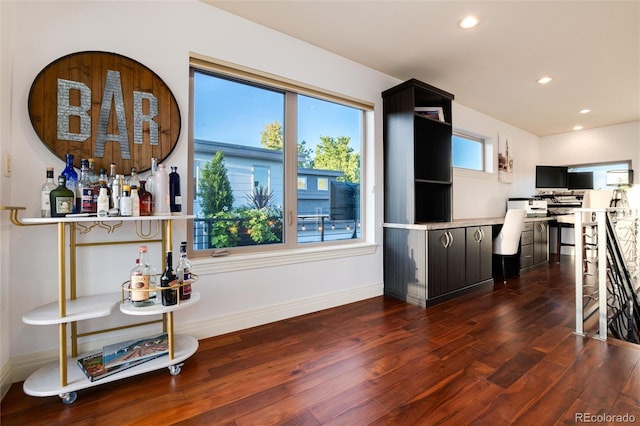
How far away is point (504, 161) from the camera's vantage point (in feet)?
17.3

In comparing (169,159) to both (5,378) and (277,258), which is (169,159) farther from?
(5,378)

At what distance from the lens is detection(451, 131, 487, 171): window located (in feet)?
14.9

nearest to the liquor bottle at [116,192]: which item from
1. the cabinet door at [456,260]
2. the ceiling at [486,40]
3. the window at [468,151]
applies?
the ceiling at [486,40]

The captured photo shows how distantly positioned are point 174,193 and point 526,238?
198 inches

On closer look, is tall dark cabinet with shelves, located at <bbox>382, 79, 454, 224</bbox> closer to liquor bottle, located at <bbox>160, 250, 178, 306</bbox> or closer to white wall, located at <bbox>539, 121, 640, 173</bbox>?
liquor bottle, located at <bbox>160, 250, 178, 306</bbox>

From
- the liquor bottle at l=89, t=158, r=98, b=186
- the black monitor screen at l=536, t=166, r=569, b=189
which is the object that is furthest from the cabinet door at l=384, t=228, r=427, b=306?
the black monitor screen at l=536, t=166, r=569, b=189

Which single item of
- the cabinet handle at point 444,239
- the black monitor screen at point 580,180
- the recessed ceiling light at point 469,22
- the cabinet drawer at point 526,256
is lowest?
the cabinet drawer at point 526,256

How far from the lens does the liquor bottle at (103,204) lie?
62.2 inches

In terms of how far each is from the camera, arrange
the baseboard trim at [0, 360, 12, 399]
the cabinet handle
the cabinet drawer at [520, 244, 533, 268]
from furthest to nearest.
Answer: the cabinet drawer at [520, 244, 533, 268]
the cabinet handle
the baseboard trim at [0, 360, 12, 399]

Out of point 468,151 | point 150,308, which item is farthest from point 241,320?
point 468,151

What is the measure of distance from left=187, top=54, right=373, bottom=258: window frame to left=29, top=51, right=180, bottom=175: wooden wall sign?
28cm

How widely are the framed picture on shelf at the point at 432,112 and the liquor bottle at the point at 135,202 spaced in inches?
115

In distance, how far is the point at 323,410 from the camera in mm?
1437

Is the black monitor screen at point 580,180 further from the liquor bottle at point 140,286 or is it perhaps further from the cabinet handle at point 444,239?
the liquor bottle at point 140,286
